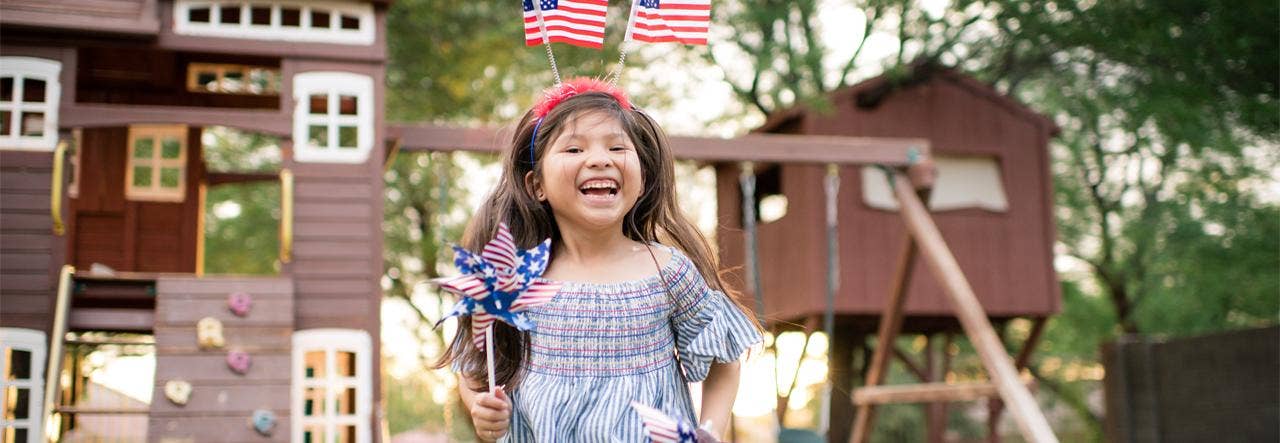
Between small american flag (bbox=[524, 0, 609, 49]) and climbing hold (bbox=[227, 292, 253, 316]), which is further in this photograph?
climbing hold (bbox=[227, 292, 253, 316])

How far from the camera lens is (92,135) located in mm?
9297

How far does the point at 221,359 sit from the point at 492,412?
5.45 meters

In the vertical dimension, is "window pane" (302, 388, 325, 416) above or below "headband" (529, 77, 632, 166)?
below

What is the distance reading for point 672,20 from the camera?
3477 mm

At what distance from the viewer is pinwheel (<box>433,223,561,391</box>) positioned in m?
2.32

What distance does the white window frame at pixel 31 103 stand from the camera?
7441 millimetres

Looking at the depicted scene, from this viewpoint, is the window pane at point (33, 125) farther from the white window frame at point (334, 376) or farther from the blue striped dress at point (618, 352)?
the blue striped dress at point (618, 352)

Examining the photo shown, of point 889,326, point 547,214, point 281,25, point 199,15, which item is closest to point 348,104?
point 281,25

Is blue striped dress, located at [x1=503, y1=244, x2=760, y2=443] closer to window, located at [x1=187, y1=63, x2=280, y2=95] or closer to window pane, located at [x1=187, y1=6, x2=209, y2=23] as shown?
window pane, located at [x1=187, y1=6, x2=209, y2=23]

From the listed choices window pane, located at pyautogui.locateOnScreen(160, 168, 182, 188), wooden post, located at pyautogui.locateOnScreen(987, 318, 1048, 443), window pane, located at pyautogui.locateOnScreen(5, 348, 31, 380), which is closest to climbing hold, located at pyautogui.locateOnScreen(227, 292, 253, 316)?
window pane, located at pyautogui.locateOnScreen(5, 348, 31, 380)

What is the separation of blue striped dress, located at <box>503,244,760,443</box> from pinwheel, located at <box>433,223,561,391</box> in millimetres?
197

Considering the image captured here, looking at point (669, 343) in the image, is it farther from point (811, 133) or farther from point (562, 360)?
point (811, 133)

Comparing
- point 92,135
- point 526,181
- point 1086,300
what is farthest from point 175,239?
point 1086,300

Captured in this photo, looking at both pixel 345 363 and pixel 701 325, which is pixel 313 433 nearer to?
pixel 345 363
